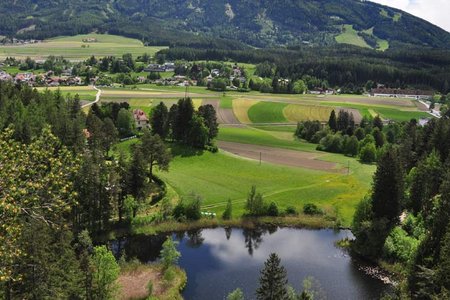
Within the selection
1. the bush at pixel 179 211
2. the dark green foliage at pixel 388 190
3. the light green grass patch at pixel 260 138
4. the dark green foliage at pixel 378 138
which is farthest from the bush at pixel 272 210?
the dark green foliage at pixel 378 138

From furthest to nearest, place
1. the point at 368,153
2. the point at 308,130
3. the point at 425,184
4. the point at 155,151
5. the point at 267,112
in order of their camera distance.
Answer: the point at 267,112, the point at 308,130, the point at 368,153, the point at 155,151, the point at 425,184

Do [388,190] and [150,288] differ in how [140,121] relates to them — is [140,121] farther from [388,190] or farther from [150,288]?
[150,288]

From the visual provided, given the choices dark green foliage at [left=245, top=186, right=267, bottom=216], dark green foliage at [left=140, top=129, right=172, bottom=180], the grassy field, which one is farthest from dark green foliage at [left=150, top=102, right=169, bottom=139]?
dark green foliage at [left=245, top=186, right=267, bottom=216]

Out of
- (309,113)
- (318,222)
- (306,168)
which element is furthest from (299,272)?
(309,113)

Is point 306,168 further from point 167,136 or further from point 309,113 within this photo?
point 309,113

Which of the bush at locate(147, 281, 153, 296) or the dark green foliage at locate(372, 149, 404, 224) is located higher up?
the dark green foliage at locate(372, 149, 404, 224)

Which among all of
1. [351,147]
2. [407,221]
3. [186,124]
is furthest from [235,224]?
[351,147]

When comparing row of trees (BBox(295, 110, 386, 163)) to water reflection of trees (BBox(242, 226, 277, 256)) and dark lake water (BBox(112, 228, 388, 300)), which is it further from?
water reflection of trees (BBox(242, 226, 277, 256))

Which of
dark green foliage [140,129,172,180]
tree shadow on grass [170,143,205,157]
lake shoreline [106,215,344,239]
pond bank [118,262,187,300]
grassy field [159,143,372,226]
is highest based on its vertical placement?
dark green foliage [140,129,172,180]
